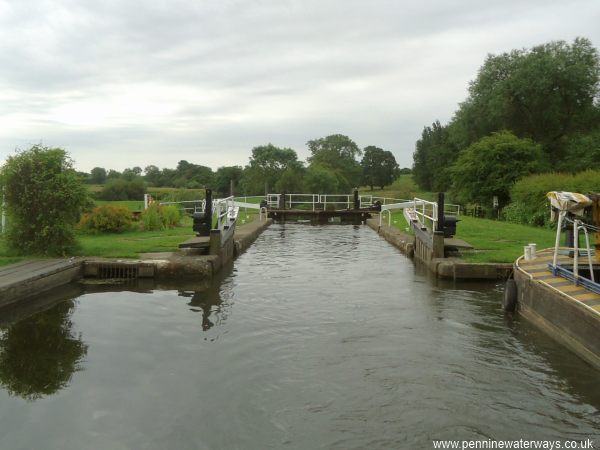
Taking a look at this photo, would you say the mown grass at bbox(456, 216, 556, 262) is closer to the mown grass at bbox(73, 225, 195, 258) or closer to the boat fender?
the boat fender

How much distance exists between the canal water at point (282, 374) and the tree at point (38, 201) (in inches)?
104

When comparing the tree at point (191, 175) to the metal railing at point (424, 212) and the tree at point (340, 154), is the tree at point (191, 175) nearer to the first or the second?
the tree at point (340, 154)

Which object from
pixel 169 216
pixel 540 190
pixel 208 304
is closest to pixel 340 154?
pixel 540 190

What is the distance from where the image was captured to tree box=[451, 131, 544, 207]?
30891mm

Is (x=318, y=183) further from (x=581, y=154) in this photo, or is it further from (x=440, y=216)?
(x=440, y=216)

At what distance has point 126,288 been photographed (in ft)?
35.0

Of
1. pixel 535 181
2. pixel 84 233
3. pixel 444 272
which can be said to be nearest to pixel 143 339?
pixel 444 272

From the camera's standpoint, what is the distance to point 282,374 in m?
6.12

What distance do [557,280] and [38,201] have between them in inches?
407

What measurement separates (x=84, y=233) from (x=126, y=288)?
23.8 ft

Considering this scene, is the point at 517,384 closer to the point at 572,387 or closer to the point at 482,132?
the point at 572,387

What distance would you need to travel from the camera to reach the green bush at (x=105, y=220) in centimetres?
1719

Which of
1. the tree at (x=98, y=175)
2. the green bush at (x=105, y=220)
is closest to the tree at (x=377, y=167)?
the tree at (x=98, y=175)

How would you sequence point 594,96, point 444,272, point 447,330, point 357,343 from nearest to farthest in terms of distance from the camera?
1. point 357,343
2. point 447,330
3. point 444,272
4. point 594,96
